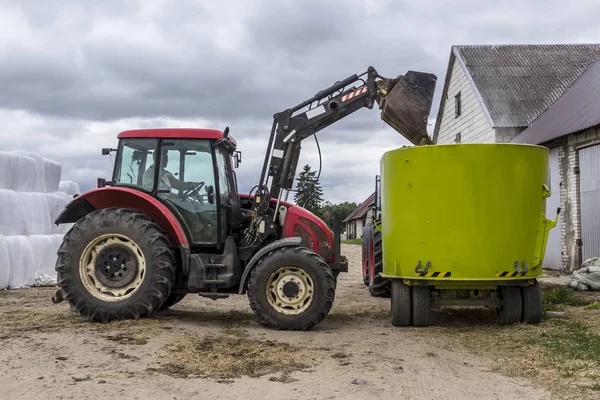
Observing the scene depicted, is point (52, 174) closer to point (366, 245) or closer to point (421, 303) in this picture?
point (366, 245)

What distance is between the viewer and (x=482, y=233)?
8.80 m

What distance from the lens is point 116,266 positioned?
29.6 feet

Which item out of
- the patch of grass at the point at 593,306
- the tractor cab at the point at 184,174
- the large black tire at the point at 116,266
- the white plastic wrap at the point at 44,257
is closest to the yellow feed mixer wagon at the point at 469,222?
the patch of grass at the point at 593,306

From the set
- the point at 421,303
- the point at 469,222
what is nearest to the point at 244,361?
the point at 421,303

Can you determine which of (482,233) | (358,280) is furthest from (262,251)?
(358,280)

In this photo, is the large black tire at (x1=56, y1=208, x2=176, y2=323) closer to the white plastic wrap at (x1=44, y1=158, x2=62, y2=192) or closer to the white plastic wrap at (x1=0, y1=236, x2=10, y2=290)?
the white plastic wrap at (x1=0, y1=236, x2=10, y2=290)

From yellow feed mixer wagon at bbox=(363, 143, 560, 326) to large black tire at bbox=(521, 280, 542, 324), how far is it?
0.01m

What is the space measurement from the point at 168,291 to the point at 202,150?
77.6 inches

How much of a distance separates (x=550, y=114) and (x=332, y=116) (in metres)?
12.7

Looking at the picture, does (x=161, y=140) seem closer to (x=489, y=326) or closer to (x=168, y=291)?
(x=168, y=291)

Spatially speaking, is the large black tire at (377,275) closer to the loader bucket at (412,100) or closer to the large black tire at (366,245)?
the large black tire at (366,245)

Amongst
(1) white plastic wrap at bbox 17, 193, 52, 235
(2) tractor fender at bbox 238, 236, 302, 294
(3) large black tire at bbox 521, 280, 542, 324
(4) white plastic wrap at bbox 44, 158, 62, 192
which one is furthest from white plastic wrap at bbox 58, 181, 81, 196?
(3) large black tire at bbox 521, 280, 542, 324

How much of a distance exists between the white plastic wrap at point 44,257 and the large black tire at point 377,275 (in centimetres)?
735

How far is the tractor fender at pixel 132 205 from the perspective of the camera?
8992mm
